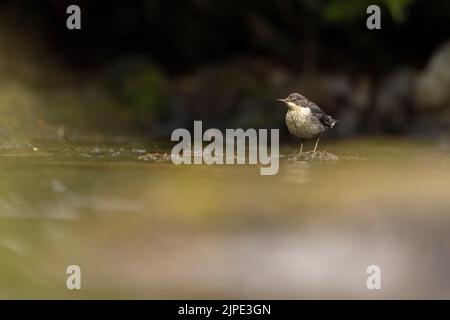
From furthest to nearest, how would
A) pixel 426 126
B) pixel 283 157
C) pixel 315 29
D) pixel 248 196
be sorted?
pixel 315 29, pixel 426 126, pixel 283 157, pixel 248 196

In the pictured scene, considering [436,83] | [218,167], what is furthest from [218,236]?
[436,83]

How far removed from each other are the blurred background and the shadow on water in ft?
0.05

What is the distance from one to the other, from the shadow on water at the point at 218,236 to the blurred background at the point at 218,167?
0.05ft

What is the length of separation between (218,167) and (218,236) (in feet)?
5.76

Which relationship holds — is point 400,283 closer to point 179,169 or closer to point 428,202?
point 428,202

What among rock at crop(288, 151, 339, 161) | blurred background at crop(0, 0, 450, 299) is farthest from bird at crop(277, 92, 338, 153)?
blurred background at crop(0, 0, 450, 299)

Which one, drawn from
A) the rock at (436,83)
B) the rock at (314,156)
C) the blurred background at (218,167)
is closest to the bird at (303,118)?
the rock at (314,156)

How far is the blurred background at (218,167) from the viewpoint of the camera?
5801 millimetres

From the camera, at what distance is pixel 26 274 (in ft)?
18.9

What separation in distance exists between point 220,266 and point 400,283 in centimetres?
126

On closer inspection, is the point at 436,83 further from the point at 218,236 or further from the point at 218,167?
the point at 218,236

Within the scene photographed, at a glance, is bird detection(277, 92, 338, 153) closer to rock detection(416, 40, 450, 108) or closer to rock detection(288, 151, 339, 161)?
rock detection(288, 151, 339, 161)

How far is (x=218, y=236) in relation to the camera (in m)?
5.99

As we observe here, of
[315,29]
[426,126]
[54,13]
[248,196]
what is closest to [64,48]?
[54,13]
